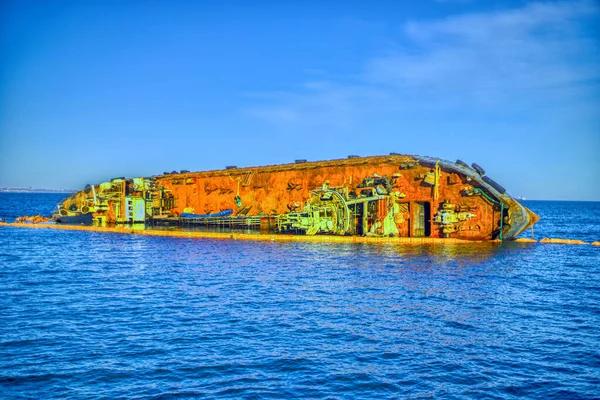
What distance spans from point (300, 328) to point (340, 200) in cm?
2804

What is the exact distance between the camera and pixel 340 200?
46.2m

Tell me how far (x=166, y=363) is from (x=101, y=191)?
185 feet

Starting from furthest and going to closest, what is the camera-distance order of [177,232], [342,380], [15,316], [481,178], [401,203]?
[177,232] → [401,203] → [481,178] → [15,316] → [342,380]

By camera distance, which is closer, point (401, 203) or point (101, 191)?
point (401, 203)

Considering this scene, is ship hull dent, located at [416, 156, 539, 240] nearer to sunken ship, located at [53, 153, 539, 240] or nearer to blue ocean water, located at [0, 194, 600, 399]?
sunken ship, located at [53, 153, 539, 240]

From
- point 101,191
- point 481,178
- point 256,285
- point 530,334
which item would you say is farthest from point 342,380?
point 101,191

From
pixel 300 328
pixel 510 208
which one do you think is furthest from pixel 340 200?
pixel 300 328

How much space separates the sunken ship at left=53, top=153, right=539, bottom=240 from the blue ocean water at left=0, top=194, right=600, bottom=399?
688 cm

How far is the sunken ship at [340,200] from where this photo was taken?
4206 centimetres

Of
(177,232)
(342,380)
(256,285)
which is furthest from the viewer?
(177,232)

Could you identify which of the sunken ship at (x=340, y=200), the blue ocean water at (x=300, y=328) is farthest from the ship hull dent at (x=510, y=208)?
the blue ocean water at (x=300, y=328)

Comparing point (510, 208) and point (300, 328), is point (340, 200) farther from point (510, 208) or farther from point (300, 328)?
point (300, 328)

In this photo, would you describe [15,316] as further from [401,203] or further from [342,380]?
[401,203]

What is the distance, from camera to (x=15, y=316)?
20422 millimetres
